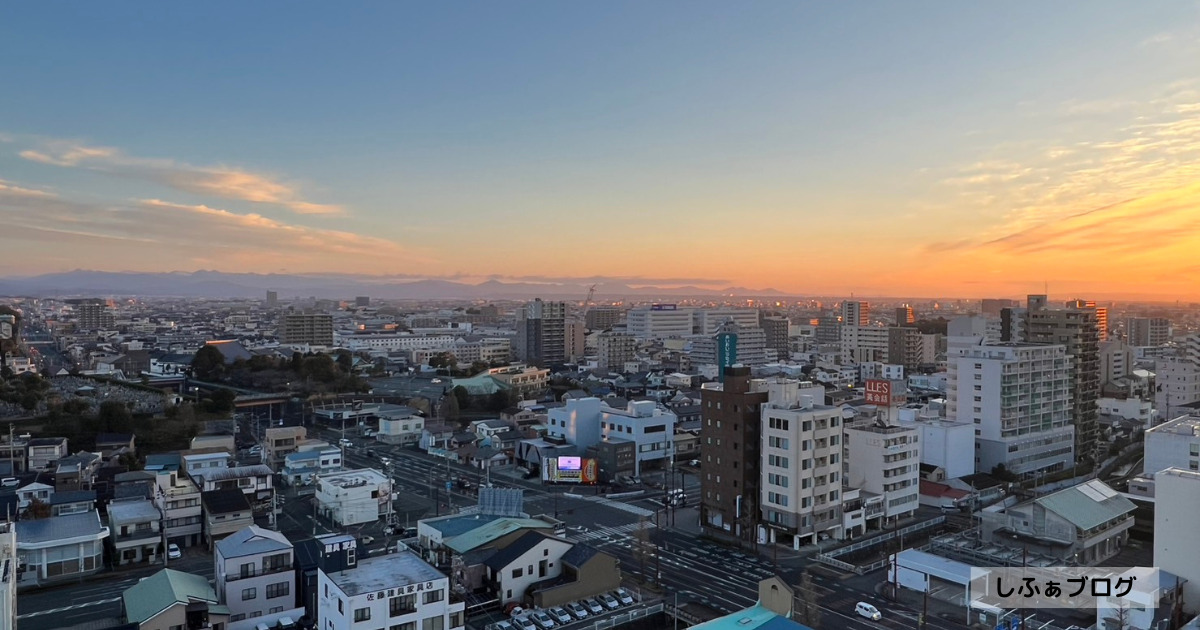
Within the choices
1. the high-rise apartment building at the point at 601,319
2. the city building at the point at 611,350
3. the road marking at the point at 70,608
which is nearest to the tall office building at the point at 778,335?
the city building at the point at 611,350

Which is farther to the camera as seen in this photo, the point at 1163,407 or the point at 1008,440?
the point at 1163,407

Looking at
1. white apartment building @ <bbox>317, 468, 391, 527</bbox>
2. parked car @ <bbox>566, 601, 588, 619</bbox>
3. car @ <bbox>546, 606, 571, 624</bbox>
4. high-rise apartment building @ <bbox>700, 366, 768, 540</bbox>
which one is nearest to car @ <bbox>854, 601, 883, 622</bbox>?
high-rise apartment building @ <bbox>700, 366, 768, 540</bbox>

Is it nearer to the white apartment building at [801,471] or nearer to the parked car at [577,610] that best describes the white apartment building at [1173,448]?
the white apartment building at [801,471]

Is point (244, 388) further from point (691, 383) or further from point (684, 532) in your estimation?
point (684, 532)

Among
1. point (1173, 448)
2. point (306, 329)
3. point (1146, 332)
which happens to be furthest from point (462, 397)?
point (1146, 332)

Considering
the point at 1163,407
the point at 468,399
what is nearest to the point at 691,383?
the point at 468,399

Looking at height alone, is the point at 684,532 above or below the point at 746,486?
below
